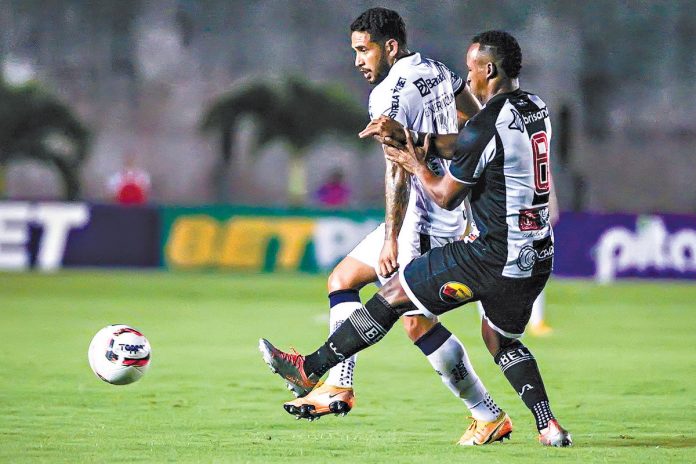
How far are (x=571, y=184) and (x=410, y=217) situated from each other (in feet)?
63.1

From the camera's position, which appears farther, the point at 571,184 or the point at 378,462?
the point at 571,184

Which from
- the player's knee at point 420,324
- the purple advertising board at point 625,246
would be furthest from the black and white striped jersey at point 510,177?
the purple advertising board at point 625,246

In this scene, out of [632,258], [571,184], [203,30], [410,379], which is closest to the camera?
[410,379]

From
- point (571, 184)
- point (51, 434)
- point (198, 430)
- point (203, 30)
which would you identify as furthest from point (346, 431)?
point (203, 30)

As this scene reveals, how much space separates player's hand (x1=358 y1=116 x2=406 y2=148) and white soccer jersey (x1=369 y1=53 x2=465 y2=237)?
0.89 ft

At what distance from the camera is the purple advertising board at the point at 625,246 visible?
20656mm

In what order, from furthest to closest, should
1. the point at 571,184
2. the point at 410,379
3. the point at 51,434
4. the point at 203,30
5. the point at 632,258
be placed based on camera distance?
1. the point at 203,30
2. the point at 571,184
3. the point at 632,258
4. the point at 410,379
5. the point at 51,434

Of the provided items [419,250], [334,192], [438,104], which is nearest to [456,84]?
[438,104]

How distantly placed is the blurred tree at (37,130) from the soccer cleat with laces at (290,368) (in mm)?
21990

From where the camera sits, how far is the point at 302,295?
1803 centimetres

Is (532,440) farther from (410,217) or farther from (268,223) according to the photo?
(268,223)

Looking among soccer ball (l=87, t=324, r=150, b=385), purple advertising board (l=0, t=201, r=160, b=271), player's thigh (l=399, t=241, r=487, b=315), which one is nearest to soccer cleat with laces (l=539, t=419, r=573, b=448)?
player's thigh (l=399, t=241, r=487, b=315)

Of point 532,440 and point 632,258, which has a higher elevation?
point 532,440

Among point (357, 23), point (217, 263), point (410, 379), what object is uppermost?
point (357, 23)
